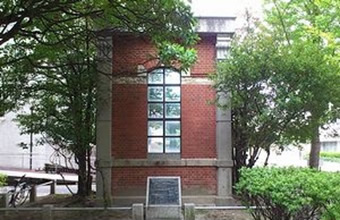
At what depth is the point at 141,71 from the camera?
15.5m

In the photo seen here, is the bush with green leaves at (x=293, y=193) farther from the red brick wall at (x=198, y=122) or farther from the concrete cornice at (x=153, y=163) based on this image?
the red brick wall at (x=198, y=122)

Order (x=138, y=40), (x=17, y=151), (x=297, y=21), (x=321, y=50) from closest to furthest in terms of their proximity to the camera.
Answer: (x=321, y=50), (x=138, y=40), (x=297, y=21), (x=17, y=151)

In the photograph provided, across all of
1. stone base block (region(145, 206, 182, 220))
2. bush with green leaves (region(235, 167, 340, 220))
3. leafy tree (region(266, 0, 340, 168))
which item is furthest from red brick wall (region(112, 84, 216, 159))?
bush with green leaves (region(235, 167, 340, 220))

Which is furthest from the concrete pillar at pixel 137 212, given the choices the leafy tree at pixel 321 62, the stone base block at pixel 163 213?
the leafy tree at pixel 321 62

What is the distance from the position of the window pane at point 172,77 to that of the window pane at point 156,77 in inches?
7.5

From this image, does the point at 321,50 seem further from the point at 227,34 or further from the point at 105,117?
the point at 105,117

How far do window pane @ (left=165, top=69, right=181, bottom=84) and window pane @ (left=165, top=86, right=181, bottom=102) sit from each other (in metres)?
0.19

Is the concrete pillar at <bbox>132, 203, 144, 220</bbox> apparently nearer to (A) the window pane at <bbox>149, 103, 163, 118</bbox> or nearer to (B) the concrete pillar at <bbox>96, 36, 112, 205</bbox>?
(B) the concrete pillar at <bbox>96, 36, 112, 205</bbox>

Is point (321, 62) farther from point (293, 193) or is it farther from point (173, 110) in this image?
point (293, 193)

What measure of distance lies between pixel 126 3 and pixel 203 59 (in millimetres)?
5240

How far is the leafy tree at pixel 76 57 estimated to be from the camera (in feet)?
37.2

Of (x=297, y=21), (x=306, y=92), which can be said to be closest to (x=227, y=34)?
(x=306, y=92)

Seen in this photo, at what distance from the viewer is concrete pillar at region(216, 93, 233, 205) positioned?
15.3 metres

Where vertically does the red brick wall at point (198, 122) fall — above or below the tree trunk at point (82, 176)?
above
